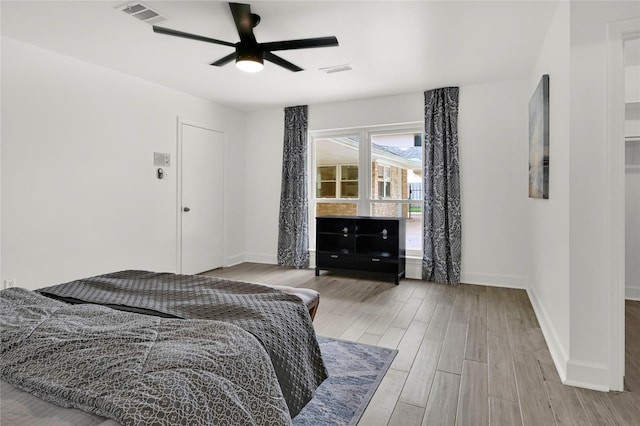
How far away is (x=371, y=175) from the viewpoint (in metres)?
5.21

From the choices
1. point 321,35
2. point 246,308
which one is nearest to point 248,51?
point 321,35

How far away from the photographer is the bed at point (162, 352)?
89cm

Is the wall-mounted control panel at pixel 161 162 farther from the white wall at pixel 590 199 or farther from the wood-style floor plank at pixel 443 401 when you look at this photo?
the white wall at pixel 590 199

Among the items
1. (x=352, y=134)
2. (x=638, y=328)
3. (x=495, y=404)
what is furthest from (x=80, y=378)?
(x=352, y=134)

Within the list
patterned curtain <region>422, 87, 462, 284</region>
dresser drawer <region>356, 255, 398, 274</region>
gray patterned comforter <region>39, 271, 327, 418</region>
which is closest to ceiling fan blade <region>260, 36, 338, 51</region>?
gray patterned comforter <region>39, 271, 327, 418</region>

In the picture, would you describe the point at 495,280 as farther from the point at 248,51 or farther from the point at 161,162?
the point at 161,162

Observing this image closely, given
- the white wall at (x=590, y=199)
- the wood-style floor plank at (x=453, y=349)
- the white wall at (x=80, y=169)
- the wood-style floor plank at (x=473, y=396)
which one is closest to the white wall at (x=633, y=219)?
the wood-style floor plank at (x=453, y=349)

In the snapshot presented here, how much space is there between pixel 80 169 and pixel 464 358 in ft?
12.9

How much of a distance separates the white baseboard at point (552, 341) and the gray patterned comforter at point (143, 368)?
6.43ft

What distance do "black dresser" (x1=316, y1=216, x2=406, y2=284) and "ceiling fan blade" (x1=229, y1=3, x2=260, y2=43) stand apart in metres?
2.82

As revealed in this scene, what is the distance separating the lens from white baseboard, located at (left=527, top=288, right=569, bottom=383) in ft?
7.16

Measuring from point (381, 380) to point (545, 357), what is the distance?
124cm

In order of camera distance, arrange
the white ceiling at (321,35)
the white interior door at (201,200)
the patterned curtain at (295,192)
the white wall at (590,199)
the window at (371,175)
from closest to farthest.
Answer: the white wall at (590,199) < the white ceiling at (321,35) < the white interior door at (201,200) < the window at (371,175) < the patterned curtain at (295,192)

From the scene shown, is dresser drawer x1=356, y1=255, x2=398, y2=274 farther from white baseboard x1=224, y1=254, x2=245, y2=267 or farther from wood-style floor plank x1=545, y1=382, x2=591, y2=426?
wood-style floor plank x1=545, y1=382, x2=591, y2=426
